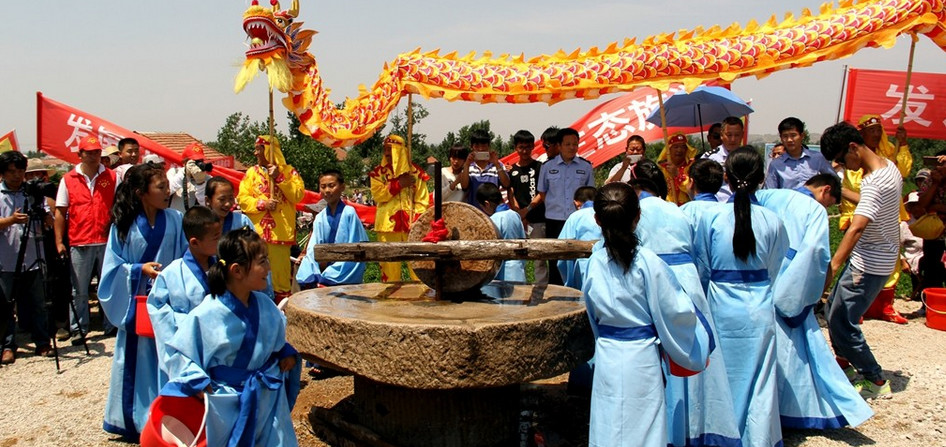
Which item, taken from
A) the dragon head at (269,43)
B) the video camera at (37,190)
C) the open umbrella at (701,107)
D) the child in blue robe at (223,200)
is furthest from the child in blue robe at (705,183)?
the video camera at (37,190)

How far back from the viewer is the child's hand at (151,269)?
4102 mm

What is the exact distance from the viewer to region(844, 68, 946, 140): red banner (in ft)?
28.6

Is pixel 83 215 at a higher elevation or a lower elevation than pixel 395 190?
lower

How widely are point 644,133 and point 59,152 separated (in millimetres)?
8173

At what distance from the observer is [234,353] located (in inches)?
122

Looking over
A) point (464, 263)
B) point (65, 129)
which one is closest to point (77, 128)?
point (65, 129)

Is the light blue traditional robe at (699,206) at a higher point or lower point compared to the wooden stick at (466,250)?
higher

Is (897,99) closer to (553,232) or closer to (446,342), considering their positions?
(553,232)

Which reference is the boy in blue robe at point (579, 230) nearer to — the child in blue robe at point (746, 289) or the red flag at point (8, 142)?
the child in blue robe at point (746, 289)

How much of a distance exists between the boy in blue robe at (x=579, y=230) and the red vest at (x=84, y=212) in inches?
173

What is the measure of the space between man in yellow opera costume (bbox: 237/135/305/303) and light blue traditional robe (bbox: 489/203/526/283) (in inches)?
94.3

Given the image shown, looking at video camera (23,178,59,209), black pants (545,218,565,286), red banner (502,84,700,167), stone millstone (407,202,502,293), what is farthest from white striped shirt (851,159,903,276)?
video camera (23,178,59,209)

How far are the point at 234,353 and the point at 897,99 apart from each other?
29.7 feet

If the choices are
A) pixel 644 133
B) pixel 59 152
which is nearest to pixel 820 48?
pixel 644 133
